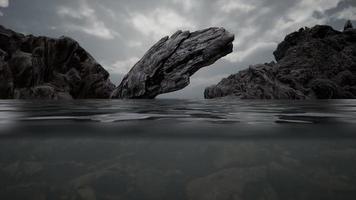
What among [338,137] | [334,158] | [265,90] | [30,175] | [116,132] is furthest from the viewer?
[265,90]

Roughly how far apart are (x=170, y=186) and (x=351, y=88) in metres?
68.6

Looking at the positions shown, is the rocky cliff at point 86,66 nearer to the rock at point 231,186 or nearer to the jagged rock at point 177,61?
the jagged rock at point 177,61

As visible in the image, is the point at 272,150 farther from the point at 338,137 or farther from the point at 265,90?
the point at 265,90

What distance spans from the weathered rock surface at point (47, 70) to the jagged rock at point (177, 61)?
21265 millimetres

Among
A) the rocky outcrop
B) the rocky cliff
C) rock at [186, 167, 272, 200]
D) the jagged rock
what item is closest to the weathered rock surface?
the rocky cliff

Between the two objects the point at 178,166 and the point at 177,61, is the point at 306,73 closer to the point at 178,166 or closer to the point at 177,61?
the point at 177,61

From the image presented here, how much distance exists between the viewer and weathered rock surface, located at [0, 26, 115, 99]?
41.1m

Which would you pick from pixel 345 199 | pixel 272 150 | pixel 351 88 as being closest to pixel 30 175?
pixel 272 150

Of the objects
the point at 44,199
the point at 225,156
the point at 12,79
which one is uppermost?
the point at 12,79

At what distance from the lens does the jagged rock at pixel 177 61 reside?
2950 centimetres

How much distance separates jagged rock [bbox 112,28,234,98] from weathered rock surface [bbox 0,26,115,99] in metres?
21.3

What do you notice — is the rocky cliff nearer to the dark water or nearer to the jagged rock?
the jagged rock

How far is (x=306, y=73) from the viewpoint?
53750mm

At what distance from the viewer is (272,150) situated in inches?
91.1
